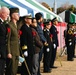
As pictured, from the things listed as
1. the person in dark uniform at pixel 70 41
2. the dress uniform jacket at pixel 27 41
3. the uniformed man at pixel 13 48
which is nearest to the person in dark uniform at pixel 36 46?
the dress uniform jacket at pixel 27 41

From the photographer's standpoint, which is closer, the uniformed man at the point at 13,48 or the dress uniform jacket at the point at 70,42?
the uniformed man at the point at 13,48

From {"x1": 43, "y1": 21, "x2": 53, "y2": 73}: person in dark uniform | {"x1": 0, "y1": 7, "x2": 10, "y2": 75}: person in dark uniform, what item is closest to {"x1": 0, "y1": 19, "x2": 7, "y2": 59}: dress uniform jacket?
{"x1": 0, "y1": 7, "x2": 10, "y2": 75}: person in dark uniform

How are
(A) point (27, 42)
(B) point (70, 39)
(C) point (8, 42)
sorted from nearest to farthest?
(C) point (8, 42)
(A) point (27, 42)
(B) point (70, 39)

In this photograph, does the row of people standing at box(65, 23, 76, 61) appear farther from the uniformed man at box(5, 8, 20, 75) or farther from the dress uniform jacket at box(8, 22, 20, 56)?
the dress uniform jacket at box(8, 22, 20, 56)

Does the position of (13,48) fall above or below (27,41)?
below

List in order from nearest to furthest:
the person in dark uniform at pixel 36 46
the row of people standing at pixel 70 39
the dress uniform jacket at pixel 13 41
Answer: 1. the dress uniform jacket at pixel 13 41
2. the person in dark uniform at pixel 36 46
3. the row of people standing at pixel 70 39

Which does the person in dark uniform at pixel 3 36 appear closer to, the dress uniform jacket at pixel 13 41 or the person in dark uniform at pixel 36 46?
the dress uniform jacket at pixel 13 41

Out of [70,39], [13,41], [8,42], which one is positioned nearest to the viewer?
[8,42]

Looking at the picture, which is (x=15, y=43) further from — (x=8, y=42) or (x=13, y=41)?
(x=8, y=42)

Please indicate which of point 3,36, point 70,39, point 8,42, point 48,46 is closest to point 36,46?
point 48,46

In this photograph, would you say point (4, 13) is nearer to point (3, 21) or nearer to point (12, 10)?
point (3, 21)

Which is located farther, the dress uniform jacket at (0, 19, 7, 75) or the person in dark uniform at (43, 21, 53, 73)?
the person in dark uniform at (43, 21, 53, 73)

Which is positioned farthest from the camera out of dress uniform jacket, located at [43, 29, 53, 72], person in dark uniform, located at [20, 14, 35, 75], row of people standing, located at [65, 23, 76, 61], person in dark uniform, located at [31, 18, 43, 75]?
row of people standing, located at [65, 23, 76, 61]

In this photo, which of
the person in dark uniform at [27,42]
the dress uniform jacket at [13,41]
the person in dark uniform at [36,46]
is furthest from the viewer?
the person in dark uniform at [36,46]
